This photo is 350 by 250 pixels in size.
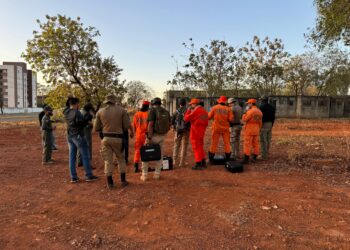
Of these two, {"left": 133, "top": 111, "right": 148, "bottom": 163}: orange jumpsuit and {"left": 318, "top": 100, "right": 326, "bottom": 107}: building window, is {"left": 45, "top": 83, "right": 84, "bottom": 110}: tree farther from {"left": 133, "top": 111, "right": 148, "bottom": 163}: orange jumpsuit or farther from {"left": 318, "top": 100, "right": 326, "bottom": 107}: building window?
{"left": 318, "top": 100, "right": 326, "bottom": 107}: building window

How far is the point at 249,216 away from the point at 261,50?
2814 centimetres

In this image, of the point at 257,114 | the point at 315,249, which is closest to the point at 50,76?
the point at 257,114

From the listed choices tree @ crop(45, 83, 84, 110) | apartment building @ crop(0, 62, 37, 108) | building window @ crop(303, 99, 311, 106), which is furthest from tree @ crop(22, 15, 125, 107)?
apartment building @ crop(0, 62, 37, 108)

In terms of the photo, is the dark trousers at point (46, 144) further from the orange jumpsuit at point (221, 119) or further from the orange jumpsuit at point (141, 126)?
the orange jumpsuit at point (221, 119)

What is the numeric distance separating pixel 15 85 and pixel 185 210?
9805 cm

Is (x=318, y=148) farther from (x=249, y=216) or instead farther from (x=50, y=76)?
(x=50, y=76)

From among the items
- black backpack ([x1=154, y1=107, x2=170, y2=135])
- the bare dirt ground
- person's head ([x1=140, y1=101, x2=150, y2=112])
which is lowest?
the bare dirt ground

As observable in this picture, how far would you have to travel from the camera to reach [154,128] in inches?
223

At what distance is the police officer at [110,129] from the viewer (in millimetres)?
5121

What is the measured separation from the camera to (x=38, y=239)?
334cm

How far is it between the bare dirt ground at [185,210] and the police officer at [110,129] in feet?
1.82

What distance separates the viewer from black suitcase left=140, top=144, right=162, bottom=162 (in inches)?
214

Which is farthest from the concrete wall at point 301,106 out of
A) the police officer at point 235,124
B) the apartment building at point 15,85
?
the apartment building at point 15,85

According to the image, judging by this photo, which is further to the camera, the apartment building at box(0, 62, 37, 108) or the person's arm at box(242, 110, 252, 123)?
the apartment building at box(0, 62, 37, 108)
